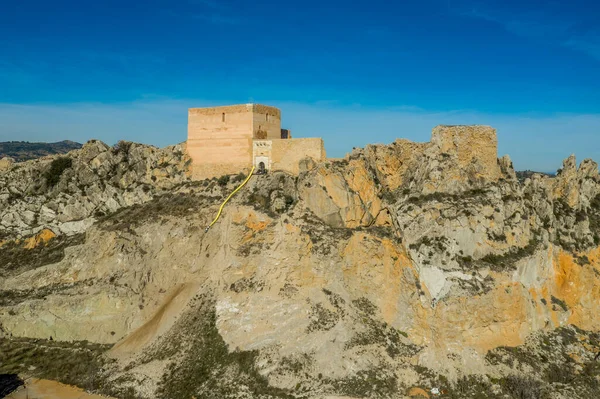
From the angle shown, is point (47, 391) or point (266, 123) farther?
point (266, 123)

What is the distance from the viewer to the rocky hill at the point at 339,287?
32.8m

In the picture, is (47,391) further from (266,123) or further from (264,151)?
(266,123)

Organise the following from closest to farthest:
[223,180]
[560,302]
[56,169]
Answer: [560,302]
[223,180]
[56,169]

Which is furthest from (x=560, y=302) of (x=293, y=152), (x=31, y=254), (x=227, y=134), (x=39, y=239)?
(x=39, y=239)

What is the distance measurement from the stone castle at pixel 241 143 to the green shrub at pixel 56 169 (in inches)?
567

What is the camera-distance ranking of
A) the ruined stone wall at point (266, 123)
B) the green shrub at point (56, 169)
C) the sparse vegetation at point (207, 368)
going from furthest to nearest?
1. the green shrub at point (56, 169)
2. the ruined stone wall at point (266, 123)
3. the sparse vegetation at point (207, 368)

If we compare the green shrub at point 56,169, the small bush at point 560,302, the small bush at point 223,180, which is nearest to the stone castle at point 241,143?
A: the small bush at point 223,180

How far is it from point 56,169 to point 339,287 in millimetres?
32361

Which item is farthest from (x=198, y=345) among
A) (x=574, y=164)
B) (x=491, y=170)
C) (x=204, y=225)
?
(x=574, y=164)

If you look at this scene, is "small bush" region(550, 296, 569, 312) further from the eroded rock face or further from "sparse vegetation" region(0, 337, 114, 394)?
the eroded rock face

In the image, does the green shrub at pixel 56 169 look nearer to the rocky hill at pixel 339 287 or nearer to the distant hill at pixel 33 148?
the rocky hill at pixel 339 287

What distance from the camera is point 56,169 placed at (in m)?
51.8

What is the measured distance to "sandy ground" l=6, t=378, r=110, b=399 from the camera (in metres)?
33.6

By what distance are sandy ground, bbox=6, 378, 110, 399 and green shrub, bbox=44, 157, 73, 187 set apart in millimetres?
21973
